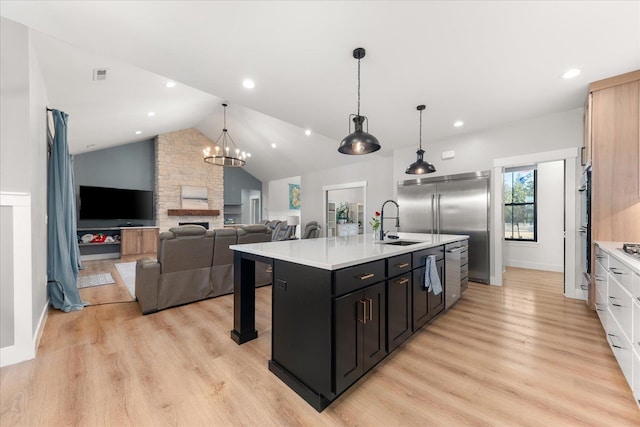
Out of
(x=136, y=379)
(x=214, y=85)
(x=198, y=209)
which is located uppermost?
(x=214, y=85)

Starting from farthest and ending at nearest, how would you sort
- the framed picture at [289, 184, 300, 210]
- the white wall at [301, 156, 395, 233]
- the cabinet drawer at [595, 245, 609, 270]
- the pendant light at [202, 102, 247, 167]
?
the framed picture at [289, 184, 300, 210]
the white wall at [301, 156, 395, 233]
the pendant light at [202, 102, 247, 167]
the cabinet drawer at [595, 245, 609, 270]

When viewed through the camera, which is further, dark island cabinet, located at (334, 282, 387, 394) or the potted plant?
the potted plant

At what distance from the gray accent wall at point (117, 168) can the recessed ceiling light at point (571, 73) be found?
9272 millimetres

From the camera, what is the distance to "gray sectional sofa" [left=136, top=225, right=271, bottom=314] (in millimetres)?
3143

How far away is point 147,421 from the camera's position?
1.49 metres

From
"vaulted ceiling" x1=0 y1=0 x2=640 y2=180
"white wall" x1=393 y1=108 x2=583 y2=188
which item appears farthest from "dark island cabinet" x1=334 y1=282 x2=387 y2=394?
"white wall" x1=393 y1=108 x2=583 y2=188

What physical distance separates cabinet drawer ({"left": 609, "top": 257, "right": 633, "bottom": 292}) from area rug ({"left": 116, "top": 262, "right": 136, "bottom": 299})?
5.21 metres

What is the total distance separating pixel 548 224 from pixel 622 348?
461 cm

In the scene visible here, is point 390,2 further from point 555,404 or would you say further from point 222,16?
point 555,404

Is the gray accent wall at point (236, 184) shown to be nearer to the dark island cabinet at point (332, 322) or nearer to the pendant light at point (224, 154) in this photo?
the pendant light at point (224, 154)

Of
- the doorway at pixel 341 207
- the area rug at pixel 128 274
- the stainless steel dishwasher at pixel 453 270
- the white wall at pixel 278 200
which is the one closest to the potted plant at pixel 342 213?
the doorway at pixel 341 207

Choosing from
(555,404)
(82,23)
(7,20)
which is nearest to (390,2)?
(82,23)

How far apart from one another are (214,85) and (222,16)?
1.12 metres

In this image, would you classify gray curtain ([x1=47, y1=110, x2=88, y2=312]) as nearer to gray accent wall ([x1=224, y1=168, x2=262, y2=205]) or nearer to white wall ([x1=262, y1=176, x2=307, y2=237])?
gray accent wall ([x1=224, y1=168, x2=262, y2=205])
